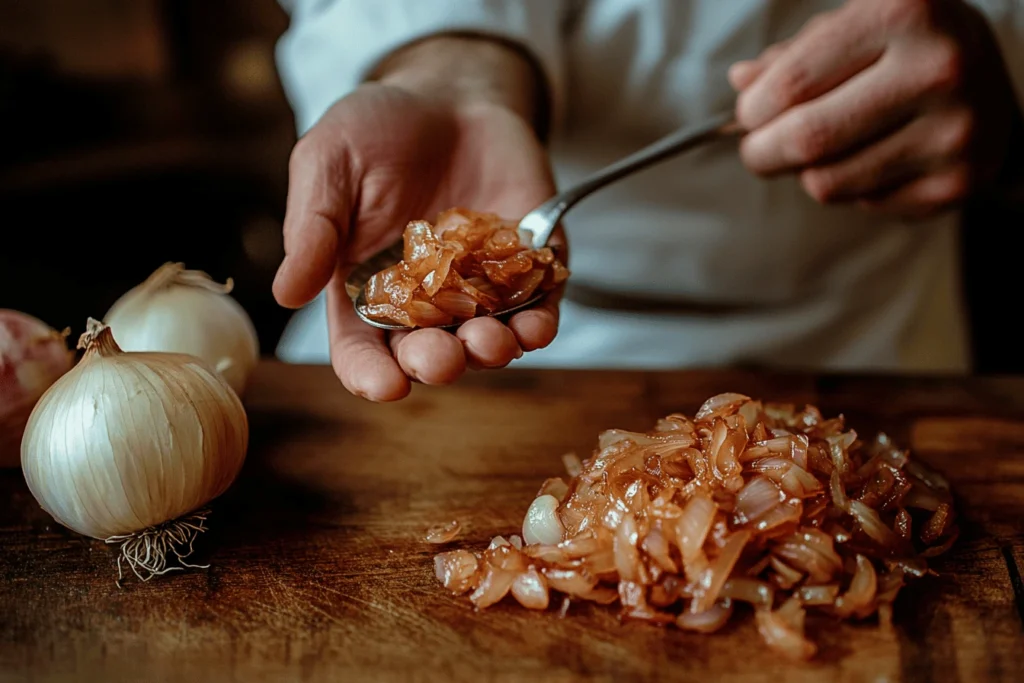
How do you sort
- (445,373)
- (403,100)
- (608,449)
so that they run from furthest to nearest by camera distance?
(403,100)
(608,449)
(445,373)

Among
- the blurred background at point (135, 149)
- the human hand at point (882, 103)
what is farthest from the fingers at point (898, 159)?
the blurred background at point (135, 149)

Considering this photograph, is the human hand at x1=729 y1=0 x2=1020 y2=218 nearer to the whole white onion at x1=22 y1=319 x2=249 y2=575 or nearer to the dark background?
the whole white onion at x1=22 y1=319 x2=249 y2=575

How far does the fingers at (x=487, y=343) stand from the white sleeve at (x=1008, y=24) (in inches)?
57.2

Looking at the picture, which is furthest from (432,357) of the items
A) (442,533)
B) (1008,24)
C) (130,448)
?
(1008,24)

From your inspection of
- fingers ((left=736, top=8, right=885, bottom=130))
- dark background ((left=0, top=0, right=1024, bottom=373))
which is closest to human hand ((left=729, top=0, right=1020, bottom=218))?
fingers ((left=736, top=8, right=885, bottom=130))

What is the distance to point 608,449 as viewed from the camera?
4.50 feet

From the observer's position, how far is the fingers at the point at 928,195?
5.98ft

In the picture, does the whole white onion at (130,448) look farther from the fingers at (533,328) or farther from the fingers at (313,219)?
the fingers at (533,328)

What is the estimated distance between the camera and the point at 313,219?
55.4 inches

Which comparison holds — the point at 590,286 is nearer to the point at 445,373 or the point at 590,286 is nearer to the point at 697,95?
the point at 697,95

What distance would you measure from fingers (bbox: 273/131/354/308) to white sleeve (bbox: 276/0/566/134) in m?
0.59

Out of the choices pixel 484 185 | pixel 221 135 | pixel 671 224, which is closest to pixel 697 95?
pixel 671 224

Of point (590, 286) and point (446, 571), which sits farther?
point (590, 286)

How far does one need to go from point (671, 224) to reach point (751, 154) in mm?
418
